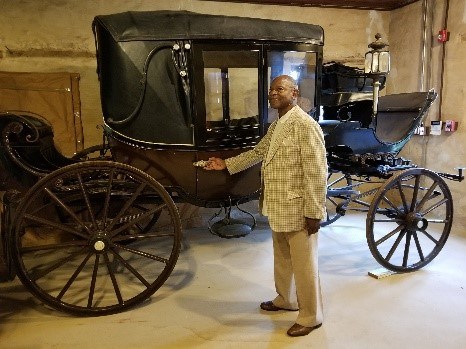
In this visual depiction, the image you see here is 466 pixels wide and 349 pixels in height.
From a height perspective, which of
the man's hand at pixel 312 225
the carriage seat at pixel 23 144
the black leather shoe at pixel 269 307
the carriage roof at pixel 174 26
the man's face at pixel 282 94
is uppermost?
the carriage roof at pixel 174 26

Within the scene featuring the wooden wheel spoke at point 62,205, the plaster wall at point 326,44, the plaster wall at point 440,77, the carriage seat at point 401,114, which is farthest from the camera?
the plaster wall at point 440,77

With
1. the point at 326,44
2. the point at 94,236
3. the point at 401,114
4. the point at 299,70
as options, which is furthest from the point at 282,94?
the point at 326,44

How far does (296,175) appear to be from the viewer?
2.17 metres

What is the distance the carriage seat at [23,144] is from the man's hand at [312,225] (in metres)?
1.81

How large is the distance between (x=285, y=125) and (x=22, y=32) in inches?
130

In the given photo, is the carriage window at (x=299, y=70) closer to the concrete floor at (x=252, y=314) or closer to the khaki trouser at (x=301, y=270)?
→ the khaki trouser at (x=301, y=270)

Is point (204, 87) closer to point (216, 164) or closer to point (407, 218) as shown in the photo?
point (216, 164)

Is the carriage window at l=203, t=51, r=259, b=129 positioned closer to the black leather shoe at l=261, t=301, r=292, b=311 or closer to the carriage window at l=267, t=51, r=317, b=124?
the carriage window at l=267, t=51, r=317, b=124

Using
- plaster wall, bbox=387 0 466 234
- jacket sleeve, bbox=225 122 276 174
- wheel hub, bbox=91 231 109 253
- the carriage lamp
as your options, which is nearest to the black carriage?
wheel hub, bbox=91 231 109 253

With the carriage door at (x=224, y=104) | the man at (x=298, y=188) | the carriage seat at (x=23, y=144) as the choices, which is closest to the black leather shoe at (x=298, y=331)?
the man at (x=298, y=188)

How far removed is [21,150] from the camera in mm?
2629

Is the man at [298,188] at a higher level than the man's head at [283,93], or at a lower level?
lower

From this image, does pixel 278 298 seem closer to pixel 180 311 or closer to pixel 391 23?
pixel 180 311

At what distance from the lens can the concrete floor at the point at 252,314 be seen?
7.58ft
